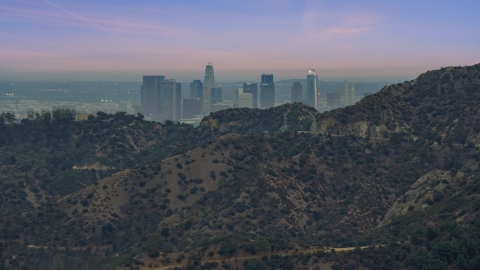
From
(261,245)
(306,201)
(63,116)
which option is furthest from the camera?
(63,116)

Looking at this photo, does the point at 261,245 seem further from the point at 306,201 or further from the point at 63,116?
the point at 63,116

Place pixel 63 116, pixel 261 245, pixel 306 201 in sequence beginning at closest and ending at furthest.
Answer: pixel 261 245, pixel 306 201, pixel 63 116

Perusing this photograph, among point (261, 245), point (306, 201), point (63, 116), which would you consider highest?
point (63, 116)

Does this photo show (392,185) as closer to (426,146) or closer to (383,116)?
(426,146)

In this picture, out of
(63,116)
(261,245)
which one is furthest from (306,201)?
(63,116)

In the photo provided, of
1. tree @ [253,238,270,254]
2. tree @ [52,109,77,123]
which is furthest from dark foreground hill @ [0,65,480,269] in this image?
tree @ [52,109,77,123]

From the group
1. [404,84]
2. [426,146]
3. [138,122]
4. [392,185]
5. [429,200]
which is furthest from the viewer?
[138,122]

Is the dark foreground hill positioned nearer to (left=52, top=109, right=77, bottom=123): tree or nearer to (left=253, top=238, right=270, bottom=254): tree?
(left=253, top=238, right=270, bottom=254): tree

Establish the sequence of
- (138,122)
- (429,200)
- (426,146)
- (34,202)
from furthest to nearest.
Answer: (138,122) < (34,202) < (426,146) < (429,200)

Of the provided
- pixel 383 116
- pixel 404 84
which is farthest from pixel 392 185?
pixel 404 84
